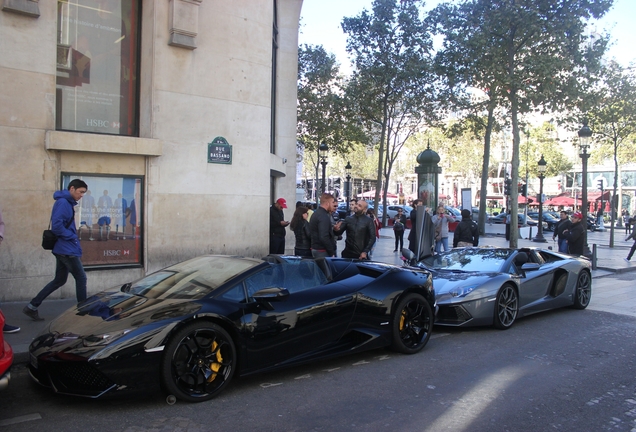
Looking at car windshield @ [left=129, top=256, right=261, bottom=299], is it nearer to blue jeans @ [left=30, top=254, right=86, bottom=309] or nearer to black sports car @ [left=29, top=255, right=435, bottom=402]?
black sports car @ [left=29, top=255, right=435, bottom=402]

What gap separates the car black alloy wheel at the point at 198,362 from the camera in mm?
4230

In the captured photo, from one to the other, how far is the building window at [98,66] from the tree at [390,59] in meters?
18.1

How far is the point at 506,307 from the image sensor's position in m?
7.46

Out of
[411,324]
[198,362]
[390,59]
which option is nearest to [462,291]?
[411,324]

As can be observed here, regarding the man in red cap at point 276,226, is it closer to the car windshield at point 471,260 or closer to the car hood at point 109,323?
the car windshield at point 471,260

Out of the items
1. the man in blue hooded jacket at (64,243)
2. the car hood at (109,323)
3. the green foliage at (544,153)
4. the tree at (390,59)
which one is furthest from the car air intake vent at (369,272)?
the green foliage at (544,153)

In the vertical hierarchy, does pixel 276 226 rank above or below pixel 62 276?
above

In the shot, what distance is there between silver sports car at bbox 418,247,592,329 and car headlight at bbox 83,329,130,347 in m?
4.41

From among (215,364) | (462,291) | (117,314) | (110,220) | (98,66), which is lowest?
(215,364)

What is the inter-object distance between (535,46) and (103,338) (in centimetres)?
1753

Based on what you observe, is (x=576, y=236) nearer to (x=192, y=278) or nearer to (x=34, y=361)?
(x=192, y=278)

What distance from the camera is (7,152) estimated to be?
8.15 m

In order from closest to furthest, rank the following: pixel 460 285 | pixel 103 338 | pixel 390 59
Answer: pixel 103 338 < pixel 460 285 < pixel 390 59

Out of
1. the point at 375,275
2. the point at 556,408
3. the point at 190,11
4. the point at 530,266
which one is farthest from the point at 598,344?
the point at 190,11
